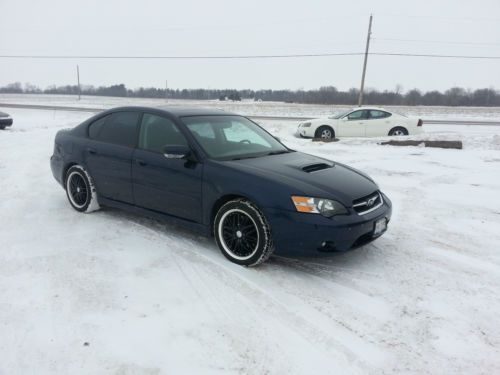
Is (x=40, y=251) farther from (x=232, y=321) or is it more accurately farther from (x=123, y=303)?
(x=232, y=321)

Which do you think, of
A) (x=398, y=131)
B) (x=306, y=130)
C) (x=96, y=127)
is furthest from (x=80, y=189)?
(x=398, y=131)

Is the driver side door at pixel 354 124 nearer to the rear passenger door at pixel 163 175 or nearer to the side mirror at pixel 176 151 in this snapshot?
the rear passenger door at pixel 163 175

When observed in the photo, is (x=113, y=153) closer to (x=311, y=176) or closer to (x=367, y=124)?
(x=311, y=176)

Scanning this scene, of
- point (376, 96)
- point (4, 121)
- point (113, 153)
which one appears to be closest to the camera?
point (113, 153)

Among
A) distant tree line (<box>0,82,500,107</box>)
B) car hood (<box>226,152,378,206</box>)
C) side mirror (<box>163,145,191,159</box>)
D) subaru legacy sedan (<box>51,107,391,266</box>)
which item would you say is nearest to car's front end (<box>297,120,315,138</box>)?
subaru legacy sedan (<box>51,107,391,266</box>)

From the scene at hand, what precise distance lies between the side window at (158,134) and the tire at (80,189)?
1119mm

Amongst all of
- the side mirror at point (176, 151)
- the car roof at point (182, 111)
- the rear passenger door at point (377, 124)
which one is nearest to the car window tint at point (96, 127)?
the car roof at point (182, 111)

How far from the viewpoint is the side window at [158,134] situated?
4.41 meters

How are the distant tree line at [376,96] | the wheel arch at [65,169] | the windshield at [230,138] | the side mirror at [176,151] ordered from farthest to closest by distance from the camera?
the distant tree line at [376,96]
the wheel arch at [65,169]
the windshield at [230,138]
the side mirror at [176,151]

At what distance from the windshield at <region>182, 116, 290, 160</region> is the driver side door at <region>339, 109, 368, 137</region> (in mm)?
10447

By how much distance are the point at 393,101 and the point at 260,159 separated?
74.7m

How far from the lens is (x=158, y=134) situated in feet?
15.0

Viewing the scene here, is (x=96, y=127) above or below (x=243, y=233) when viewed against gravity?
above

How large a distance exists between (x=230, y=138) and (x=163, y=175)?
92 centimetres
